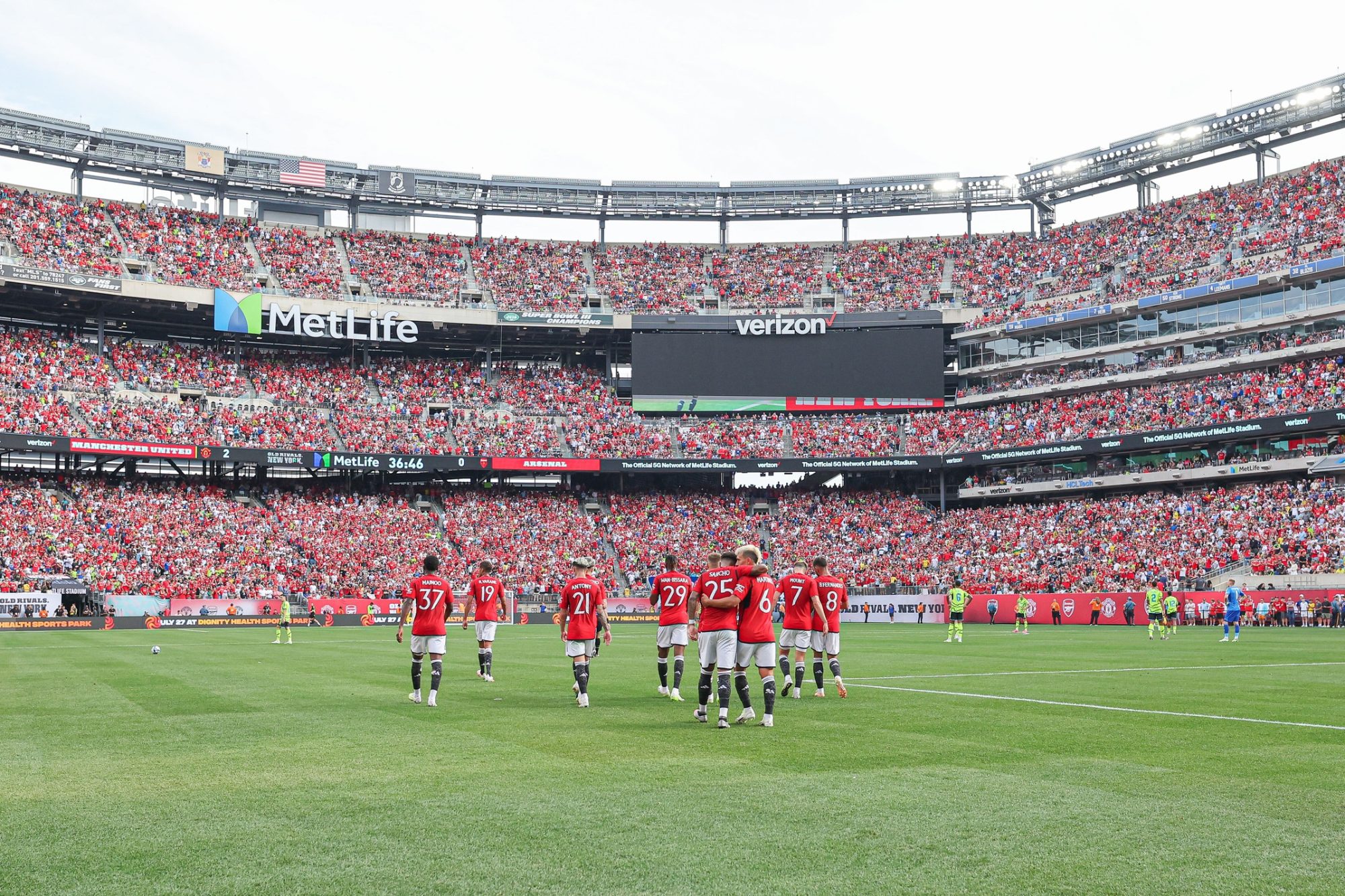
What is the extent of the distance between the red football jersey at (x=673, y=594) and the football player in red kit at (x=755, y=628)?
2981 mm

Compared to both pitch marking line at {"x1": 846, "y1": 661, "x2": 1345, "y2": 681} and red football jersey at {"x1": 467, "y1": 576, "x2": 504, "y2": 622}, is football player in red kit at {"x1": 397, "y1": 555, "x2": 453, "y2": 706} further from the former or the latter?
pitch marking line at {"x1": 846, "y1": 661, "x2": 1345, "y2": 681}

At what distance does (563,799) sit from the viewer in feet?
30.8

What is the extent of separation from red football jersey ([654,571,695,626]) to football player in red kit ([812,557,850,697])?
6.97 ft

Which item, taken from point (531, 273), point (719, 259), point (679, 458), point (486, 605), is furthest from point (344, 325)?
point (486, 605)

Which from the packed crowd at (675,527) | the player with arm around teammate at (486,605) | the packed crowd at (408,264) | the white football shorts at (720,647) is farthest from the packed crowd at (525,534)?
the white football shorts at (720,647)

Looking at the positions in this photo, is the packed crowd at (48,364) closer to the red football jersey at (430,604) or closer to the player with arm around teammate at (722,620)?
the red football jersey at (430,604)

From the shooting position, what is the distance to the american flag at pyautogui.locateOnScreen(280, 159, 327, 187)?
251ft

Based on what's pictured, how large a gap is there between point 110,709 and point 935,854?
45.9ft

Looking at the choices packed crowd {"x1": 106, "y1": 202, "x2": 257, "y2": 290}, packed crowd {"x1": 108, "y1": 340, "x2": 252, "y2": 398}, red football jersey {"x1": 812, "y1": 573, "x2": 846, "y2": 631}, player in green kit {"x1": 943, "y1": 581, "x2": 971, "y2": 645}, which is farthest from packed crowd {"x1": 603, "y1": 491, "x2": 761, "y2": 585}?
red football jersey {"x1": 812, "y1": 573, "x2": 846, "y2": 631}

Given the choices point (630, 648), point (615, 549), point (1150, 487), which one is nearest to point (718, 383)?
point (615, 549)

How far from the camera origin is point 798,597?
58.9 ft

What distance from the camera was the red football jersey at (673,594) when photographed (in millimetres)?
18047

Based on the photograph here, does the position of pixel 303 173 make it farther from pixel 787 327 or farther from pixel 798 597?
pixel 798 597

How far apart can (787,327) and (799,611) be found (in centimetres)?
6093
